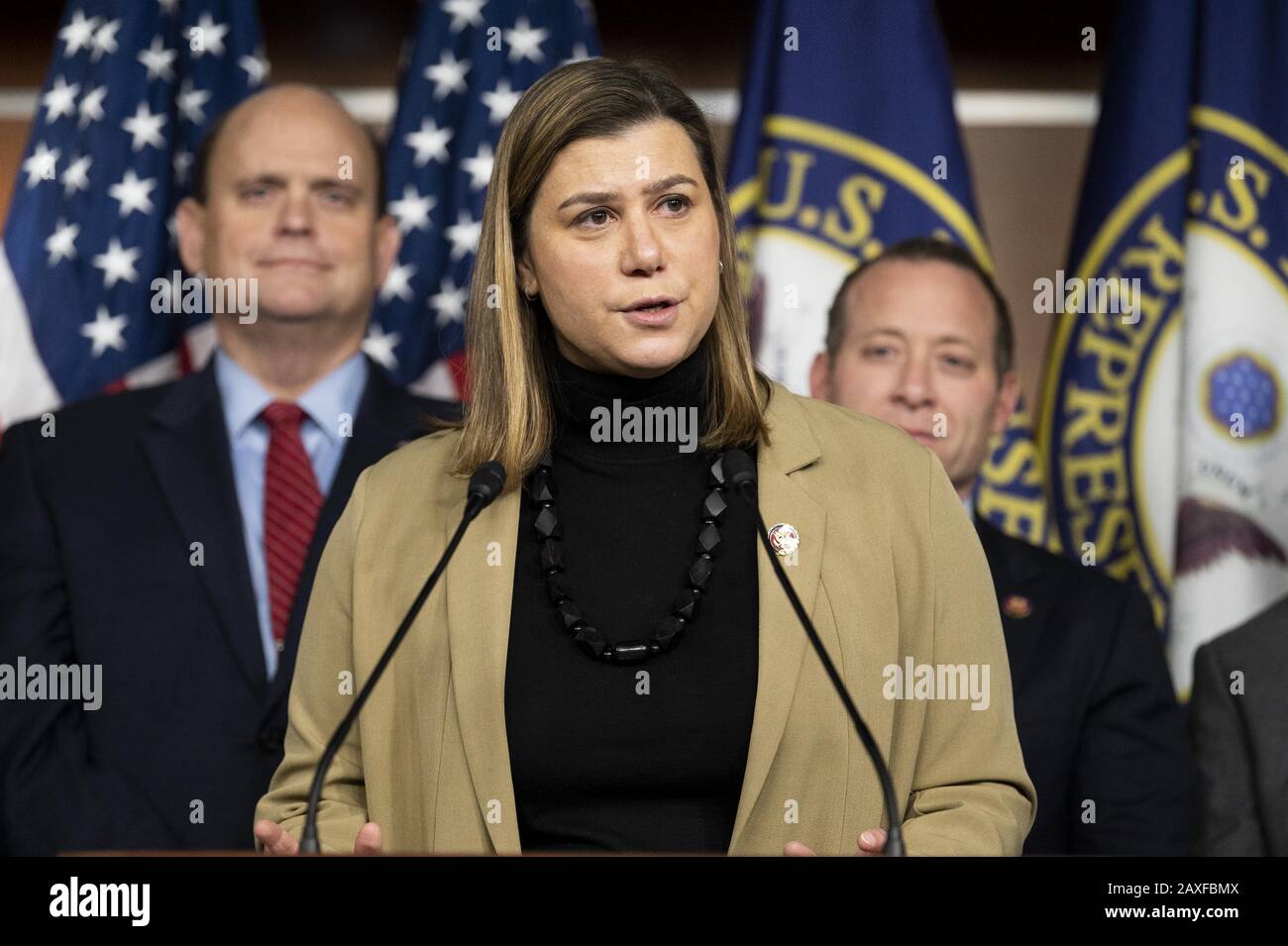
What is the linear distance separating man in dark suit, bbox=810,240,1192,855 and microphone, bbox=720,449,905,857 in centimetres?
145

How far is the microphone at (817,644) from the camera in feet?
4.83

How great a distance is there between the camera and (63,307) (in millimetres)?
3818

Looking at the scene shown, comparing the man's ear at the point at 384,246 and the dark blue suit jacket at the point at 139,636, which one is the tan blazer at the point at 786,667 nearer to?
the dark blue suit jacket at the point at 139,636

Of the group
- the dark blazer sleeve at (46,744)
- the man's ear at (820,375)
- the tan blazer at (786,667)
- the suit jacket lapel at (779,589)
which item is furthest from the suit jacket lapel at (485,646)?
the man's ear at (820,375)

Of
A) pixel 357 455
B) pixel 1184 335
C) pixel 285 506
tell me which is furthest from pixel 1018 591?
pixel 285 506

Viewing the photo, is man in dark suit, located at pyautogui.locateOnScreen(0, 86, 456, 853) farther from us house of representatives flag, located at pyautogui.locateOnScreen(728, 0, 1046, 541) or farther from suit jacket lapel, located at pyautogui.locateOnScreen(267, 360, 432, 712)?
us house of representatives flag, located at pyautogui.locateOnScreen(728, 0, 1046, 541)

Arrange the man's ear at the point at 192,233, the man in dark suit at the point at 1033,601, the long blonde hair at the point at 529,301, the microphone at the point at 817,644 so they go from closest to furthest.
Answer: the microphone at the point at 817,644 < the long blonde hair at the point at 529,301 < the man in dark suit at the point at 1033,601 < the man's ear at the point at 192,233

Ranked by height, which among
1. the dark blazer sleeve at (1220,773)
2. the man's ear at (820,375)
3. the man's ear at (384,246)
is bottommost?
the dark blazer sleeve at (1220,773)

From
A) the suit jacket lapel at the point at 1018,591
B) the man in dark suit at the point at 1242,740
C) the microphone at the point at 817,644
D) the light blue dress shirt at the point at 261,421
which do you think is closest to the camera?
the microphone at the point at 817,644

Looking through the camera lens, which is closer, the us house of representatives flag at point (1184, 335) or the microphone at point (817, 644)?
the microphone at point (817, 644)

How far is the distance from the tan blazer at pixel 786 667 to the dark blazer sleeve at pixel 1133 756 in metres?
1.32
